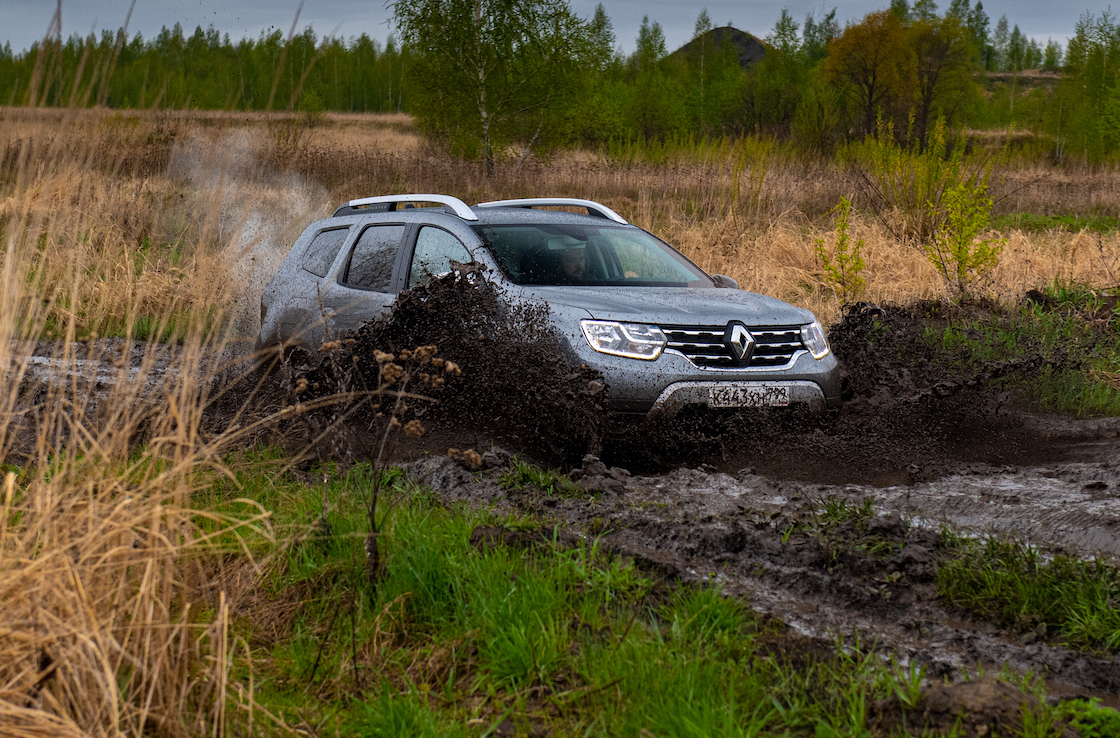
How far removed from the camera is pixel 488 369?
559 centimetres

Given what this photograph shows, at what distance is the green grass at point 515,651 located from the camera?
8.66 feet

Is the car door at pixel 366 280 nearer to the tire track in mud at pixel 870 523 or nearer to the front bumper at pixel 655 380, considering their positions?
the tire track in mud at pixel 870 523

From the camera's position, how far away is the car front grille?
5258 mm

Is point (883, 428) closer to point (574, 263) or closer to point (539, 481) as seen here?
point (574, 263)

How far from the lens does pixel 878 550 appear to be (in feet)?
12.7

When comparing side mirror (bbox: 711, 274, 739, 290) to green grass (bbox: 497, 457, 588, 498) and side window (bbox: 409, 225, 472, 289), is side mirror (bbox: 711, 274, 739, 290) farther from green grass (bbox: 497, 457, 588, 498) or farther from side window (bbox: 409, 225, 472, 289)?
green grass (bbox: 497, 457, 588, 498)

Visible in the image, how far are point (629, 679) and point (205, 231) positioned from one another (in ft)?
7.48

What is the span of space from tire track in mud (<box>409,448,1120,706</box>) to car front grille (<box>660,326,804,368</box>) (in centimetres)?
62

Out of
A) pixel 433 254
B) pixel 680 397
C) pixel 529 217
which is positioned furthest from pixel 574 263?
pixel 680 397

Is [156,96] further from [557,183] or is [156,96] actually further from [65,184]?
[557,183]

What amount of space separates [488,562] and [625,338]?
1986mm

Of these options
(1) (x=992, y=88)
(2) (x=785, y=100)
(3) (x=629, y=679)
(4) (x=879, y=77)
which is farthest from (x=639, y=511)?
(1) (x=992, y=88)

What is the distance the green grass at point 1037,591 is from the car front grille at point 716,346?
1.80 m

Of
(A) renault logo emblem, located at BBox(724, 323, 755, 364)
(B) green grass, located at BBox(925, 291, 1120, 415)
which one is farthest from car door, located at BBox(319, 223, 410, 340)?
(B) green grass, located at BBox(925, 291, 1120, 415)
